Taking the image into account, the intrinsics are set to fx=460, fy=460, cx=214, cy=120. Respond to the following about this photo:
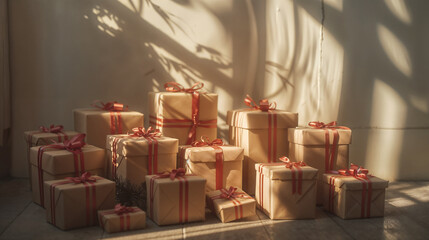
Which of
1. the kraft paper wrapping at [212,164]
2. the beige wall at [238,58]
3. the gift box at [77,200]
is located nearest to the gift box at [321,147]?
the kraft paper wrapping at [212,164]

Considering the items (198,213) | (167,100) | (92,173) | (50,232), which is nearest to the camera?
(50,232)

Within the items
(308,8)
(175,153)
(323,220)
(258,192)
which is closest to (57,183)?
(175,153)

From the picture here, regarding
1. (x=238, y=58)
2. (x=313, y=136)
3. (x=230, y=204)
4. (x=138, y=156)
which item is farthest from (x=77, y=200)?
(x=238, y=58)

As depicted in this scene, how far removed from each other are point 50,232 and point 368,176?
6.39 feet

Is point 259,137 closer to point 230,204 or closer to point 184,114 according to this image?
point 184,114

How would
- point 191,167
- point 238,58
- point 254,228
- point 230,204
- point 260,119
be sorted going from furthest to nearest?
point 238,58
point 260,119
point 191,167
point 230,204
point 254,228

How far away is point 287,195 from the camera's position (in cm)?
278

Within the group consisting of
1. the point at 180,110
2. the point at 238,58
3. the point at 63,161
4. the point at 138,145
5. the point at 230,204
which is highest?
the point at 238,58

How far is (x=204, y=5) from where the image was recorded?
12.1 feet

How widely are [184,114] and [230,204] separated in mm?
790

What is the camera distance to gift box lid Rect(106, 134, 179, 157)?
2.83 metres

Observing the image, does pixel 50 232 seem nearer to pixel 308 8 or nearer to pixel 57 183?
pixel 57 183

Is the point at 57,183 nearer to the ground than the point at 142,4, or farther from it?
nearer to the ground

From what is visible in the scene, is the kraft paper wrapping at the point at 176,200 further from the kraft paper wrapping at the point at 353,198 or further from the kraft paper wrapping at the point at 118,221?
the kraft paper wrapping at the point at 353,198
